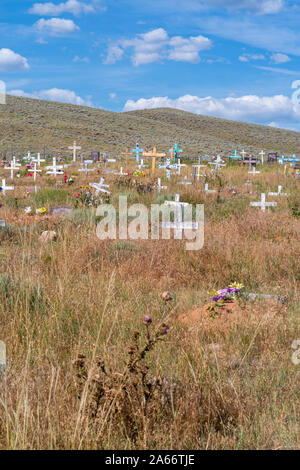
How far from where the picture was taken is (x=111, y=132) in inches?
2402

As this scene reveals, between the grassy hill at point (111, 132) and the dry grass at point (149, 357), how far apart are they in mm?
32082

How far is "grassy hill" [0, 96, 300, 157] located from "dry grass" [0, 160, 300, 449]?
32082 mm

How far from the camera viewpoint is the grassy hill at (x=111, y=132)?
48.6m

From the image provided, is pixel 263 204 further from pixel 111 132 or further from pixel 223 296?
pixel 111 132

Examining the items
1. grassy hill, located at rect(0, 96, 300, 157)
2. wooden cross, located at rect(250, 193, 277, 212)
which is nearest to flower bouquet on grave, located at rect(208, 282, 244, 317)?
wooden cross, located at rect(250, 193, 277, 212)

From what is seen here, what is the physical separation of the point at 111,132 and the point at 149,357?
59.9 metres

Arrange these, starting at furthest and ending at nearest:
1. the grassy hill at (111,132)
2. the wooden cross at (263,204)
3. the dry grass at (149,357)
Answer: the grassy hill at (111,132), the wooden cross at (263,204), the dry grass at (149,357)

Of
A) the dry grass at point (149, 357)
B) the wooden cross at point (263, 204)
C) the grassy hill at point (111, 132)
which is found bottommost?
the dry grass at point (149, 357)

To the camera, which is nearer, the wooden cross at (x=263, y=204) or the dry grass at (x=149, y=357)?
the dry grass at (x=149, y=357)

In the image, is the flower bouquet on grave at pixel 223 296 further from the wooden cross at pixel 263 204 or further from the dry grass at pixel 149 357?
the wooden cross at pixel 263 204

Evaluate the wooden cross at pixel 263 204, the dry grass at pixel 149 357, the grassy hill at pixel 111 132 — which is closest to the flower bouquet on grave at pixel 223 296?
the dry grass at pixel 149 357

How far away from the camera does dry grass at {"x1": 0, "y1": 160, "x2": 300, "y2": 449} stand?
2158 mm

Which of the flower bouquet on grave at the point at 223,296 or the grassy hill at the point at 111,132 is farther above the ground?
the grassy hill at the point at 111,132

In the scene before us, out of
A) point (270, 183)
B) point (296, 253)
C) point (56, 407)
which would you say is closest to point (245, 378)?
point (56, 407)
